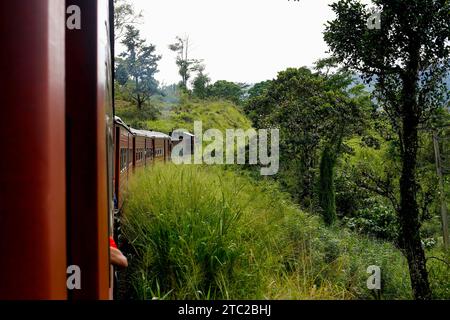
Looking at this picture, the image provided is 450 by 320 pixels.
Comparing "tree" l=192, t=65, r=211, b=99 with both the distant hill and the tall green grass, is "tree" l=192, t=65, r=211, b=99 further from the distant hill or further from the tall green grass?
the tall green grass

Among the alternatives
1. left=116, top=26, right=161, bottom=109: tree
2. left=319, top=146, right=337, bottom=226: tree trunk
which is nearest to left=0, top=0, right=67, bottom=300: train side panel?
left=319, top=146, right=337, bottom=226: tree trunk

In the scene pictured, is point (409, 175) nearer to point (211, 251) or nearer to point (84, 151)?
point (211, 251)

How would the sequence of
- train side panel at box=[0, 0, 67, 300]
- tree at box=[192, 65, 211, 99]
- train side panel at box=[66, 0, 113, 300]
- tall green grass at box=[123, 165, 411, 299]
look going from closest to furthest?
train side panel at box=[0, 0, 67, 300]
train side panel at box=[66, 0, 113, 300]
tall green grass at box=[123, 165, 411, 299]
tree at box=[192, 65, 211, 99]

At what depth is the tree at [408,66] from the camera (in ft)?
22.6

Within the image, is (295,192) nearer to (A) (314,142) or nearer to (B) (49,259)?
(A) (314,142)

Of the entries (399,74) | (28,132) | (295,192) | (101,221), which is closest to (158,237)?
(101,221)

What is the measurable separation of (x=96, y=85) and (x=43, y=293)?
428 mm

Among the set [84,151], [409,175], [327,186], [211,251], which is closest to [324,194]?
[327,186]

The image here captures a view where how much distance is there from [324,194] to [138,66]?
24.1m

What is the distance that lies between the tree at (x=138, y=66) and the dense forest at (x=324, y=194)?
18544 millimetres

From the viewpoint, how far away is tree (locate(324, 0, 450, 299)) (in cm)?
690

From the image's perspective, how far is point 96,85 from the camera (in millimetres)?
917

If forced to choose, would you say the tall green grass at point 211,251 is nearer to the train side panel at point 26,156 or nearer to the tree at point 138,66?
the train side panel at point 26,156

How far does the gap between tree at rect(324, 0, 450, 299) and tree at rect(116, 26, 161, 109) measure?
2834 centimetres
